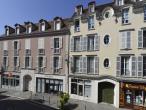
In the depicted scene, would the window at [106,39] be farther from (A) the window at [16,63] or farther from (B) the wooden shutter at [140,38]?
(A) the window at [16,63]

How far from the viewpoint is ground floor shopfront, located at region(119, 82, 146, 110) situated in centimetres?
2878

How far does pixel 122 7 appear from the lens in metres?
31.0

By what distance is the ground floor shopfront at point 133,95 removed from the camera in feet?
94.4

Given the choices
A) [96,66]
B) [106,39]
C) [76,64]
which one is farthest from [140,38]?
[76,64]

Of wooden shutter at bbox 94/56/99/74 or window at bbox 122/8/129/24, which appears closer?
window at bbox 122/8/129/24

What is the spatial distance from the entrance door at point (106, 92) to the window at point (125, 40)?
194 inches

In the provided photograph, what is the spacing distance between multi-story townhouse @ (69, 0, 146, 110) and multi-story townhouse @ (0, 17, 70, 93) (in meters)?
2.12

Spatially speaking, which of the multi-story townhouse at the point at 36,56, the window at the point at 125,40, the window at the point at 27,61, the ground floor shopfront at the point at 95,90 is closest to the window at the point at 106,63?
the ground floor shopfront at the point at 95,90

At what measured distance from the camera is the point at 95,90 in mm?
33656

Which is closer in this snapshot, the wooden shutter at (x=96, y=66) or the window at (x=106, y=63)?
the window at (x=106, y=63)

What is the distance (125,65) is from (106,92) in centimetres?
438

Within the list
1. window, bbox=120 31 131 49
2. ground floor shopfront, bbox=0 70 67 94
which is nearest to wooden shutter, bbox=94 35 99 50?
window, bbox=120 31 131 49

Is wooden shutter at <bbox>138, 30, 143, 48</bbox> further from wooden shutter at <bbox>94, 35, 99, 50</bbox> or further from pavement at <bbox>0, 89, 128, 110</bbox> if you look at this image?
pavement at <bbox>0, 89, 128, 110</bbox>

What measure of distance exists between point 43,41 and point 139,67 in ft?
55.2
